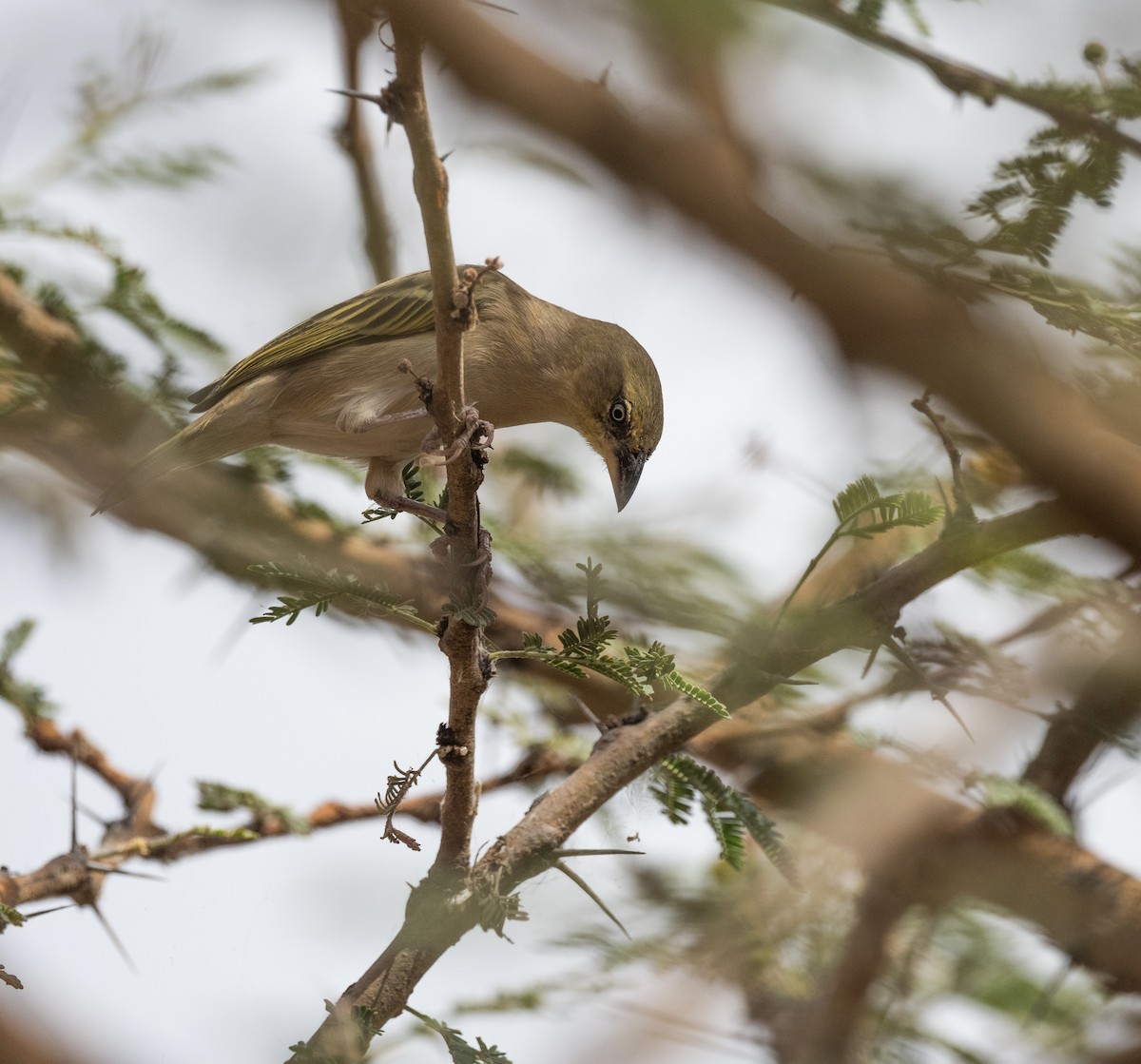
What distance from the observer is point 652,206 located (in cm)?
199

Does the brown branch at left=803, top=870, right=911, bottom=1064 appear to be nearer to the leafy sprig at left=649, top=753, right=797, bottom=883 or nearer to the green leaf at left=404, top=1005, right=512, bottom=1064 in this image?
the leafy sprig at left=649, top=753, right=797, bottom=883

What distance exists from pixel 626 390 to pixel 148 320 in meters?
2.07

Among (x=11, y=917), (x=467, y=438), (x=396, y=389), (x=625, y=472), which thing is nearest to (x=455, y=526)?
(x=467, y=438)

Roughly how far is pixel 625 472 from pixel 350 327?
134cm

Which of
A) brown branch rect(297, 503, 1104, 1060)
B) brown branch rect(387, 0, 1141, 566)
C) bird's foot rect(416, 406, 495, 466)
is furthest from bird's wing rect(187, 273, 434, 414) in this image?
brown branch rect(387, 0, 1141, 566)

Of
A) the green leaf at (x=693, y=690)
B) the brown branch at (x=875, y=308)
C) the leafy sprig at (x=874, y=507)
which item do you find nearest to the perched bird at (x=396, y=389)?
the leafy sprig at (x=874, y=507)

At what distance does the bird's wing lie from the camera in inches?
204

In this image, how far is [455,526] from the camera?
3.11m

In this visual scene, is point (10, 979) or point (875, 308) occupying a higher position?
point (875, 308)

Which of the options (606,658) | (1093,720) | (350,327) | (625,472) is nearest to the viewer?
(606,658)

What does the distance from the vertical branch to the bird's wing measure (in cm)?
222

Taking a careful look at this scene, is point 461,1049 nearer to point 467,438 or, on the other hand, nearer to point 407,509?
point 467,438

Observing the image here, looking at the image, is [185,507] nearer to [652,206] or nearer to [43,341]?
[43,341]

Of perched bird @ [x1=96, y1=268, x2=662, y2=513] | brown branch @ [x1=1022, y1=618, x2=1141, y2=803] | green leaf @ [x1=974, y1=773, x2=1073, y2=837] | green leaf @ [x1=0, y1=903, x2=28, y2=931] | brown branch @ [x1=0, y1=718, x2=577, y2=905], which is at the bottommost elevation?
green leaf @ [x1=0, y1=903, x2=28, y2=931]
